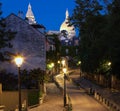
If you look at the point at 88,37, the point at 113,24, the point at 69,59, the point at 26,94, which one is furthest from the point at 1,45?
the point at 69,59

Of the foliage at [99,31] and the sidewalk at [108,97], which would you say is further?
the foliage at [99,31]

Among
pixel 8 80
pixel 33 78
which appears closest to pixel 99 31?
pixel 33 78

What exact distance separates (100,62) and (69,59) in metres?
105

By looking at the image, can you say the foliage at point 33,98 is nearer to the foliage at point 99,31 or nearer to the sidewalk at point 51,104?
the sidewalk at point 51,104

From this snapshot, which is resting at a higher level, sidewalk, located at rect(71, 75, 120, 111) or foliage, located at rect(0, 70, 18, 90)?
foliage, located at rect(0, 70, 18, 90)

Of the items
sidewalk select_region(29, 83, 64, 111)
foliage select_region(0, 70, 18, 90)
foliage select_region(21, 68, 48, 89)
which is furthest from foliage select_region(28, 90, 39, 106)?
foliage select_region(21, 68, 48, 89)

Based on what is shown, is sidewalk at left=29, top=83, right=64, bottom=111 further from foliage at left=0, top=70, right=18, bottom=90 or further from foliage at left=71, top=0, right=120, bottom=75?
foliage at left=71, top=0, right=120, bottom=75

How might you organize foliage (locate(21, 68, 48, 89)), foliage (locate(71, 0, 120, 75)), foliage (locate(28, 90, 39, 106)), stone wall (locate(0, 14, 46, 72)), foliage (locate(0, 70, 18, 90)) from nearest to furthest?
foliage (locate(71, 0, 120, 75)) → foliage (locate(28, 90, 39, 106)) → foliage (locate(0, 70, 18, 90)) → foliage (locate(21, 68, 48, 89)) → stone wall (locate(0, 14, 46, 72))

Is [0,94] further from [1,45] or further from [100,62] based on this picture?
[100,62]

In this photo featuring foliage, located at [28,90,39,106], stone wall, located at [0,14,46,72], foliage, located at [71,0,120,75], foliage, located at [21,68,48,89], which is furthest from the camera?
stone wall, located at [0,14,46,72]

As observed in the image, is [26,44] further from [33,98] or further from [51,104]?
[51,104]

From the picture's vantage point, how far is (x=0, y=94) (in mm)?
41938

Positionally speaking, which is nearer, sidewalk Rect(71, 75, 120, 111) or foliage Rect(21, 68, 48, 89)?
sidewalk Rect(71, 75, 120, 111)

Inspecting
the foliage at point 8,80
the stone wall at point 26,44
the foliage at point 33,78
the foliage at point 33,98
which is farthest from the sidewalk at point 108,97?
the foliage at point 8,80
